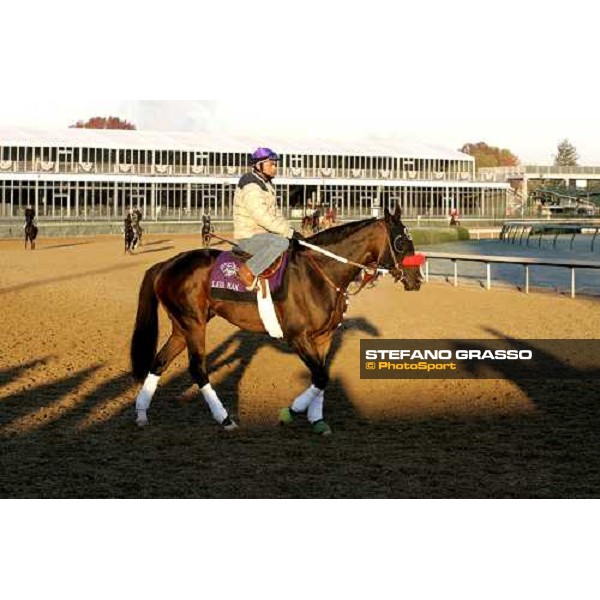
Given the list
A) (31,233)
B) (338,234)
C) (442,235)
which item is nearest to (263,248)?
(338,234)

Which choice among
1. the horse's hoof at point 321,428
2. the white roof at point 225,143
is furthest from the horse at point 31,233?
the horse's hoof at point 321,428

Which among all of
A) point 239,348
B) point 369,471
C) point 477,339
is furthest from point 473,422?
point 239,348

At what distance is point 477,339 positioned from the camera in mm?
10469

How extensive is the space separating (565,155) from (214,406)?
188 inches

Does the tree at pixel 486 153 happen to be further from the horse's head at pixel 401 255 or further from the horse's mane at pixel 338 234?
the horse's mane at pixel 338 234

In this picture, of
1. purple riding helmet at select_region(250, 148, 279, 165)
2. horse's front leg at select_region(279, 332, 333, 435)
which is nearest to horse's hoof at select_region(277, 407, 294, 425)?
horse's front leg at select_region(279, 332, 333, 435)

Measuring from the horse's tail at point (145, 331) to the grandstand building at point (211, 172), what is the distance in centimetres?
118

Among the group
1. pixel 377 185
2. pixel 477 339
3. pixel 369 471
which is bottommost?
pixel 369 471

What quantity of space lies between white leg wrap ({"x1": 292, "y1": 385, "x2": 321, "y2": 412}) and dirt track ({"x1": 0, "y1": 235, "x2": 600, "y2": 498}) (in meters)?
0.23

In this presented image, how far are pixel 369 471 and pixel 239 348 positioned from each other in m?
6.82

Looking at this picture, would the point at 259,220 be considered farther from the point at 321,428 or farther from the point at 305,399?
the point at 321,428

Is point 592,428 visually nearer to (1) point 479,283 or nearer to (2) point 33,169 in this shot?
(2) point 33,169

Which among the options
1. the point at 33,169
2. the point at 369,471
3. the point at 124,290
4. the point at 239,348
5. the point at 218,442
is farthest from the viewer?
the point at 124,290

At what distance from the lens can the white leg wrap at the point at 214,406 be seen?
1045cm
